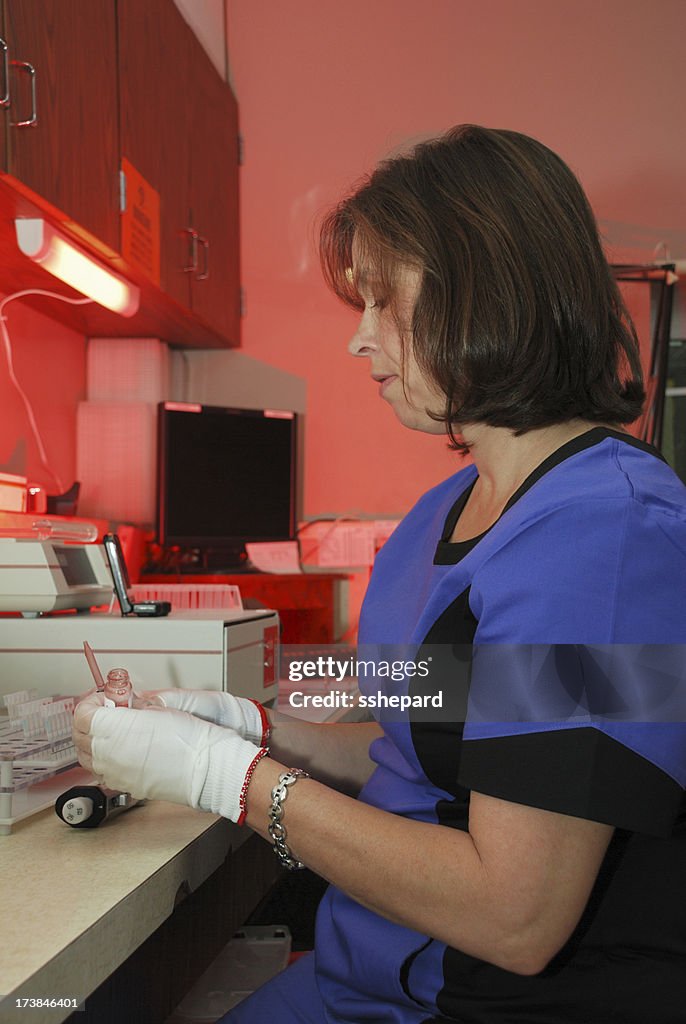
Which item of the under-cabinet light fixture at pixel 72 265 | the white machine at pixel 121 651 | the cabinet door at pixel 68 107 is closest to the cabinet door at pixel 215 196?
the under-cabinet light fixture at pixel 72 265

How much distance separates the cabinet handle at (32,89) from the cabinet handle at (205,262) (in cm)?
105

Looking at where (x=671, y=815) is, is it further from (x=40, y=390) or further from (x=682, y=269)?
(x=682, y=269)

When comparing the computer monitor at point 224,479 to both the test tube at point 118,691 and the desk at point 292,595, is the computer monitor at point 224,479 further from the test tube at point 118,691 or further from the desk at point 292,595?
the test tube at point 118,691

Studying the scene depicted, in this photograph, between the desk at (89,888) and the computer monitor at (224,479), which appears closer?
the desk at (89,888)

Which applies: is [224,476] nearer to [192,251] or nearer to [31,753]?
[192,251]

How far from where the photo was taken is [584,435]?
2.91 ft

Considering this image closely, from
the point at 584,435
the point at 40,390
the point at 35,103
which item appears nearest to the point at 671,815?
the point at 584,435

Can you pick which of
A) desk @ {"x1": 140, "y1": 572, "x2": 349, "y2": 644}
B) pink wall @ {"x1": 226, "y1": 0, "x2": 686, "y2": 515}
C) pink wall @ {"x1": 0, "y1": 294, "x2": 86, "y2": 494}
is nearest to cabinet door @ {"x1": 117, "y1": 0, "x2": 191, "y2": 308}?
pink wall @ {"x1": 0, "y1": 294, "x2": 86, "y2": 494}

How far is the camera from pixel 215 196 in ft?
9.00

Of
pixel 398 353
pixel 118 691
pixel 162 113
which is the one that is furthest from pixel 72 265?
pixel 118 691

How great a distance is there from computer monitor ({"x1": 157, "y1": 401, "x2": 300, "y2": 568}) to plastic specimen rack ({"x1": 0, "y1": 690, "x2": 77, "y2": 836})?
1.58 m

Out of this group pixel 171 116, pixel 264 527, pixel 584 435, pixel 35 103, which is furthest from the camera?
pixel 264 527

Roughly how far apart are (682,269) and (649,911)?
2387 millimetres

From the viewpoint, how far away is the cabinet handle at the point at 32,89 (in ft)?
4.70
